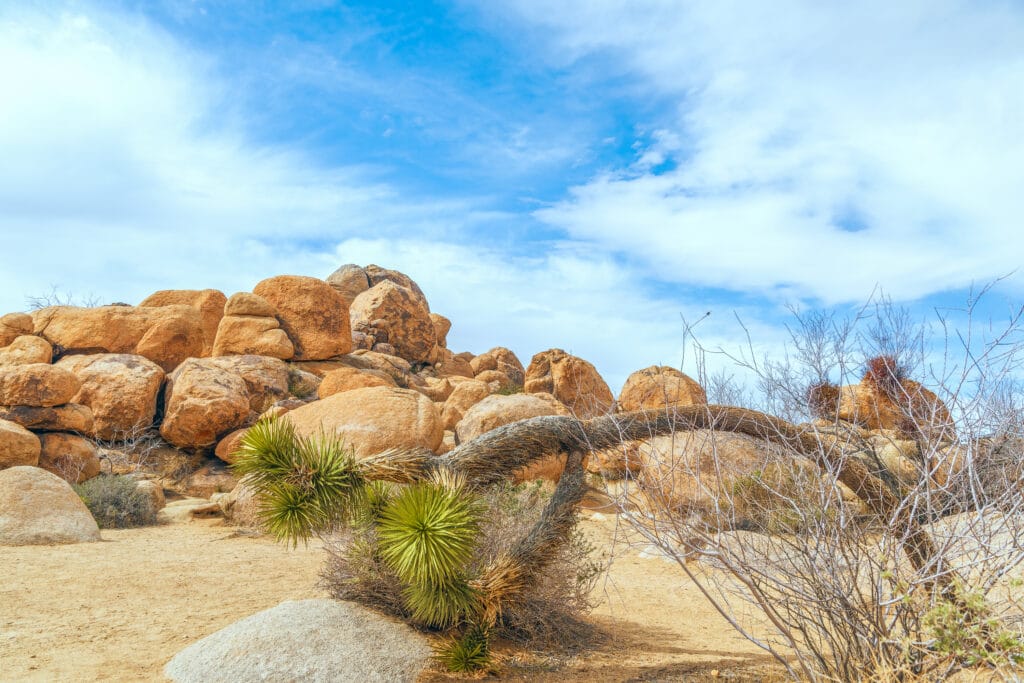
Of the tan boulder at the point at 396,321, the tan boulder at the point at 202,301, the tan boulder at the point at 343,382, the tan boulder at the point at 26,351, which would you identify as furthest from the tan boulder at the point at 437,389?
the tan boulder at the point at 26,351

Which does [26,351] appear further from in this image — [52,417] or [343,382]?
[343,382]

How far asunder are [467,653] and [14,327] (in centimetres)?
2592

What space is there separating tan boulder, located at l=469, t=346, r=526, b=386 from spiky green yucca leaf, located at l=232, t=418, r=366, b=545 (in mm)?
31377

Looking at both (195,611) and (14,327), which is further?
(14,327)

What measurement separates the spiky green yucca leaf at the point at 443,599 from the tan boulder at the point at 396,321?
26813 mm

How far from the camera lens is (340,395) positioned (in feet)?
53.0

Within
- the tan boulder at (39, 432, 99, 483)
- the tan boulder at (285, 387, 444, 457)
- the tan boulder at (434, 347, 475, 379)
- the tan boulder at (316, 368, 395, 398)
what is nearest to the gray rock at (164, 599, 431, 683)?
the tan boulder at (285, 387, 444, 457)

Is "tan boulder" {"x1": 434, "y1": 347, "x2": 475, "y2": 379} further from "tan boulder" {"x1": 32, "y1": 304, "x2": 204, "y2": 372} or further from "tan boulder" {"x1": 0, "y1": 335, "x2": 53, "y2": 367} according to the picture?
"tan boulder" {"x1": 0, "y1": 335, "x2": 53, "y2": 367}

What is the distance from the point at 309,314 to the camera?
89.2 feet

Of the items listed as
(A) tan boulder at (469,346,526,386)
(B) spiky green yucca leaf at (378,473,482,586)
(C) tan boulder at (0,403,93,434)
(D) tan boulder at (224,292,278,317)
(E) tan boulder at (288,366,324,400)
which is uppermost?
(A) tan boulder at (469,346,526,386)

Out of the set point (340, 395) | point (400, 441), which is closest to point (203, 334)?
Answer: point (340, 395)

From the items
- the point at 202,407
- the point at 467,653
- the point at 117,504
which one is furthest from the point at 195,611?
the point at 202,407

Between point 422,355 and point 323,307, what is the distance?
25.5 feet

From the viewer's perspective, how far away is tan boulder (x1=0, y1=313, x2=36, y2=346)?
25719 millimetres
